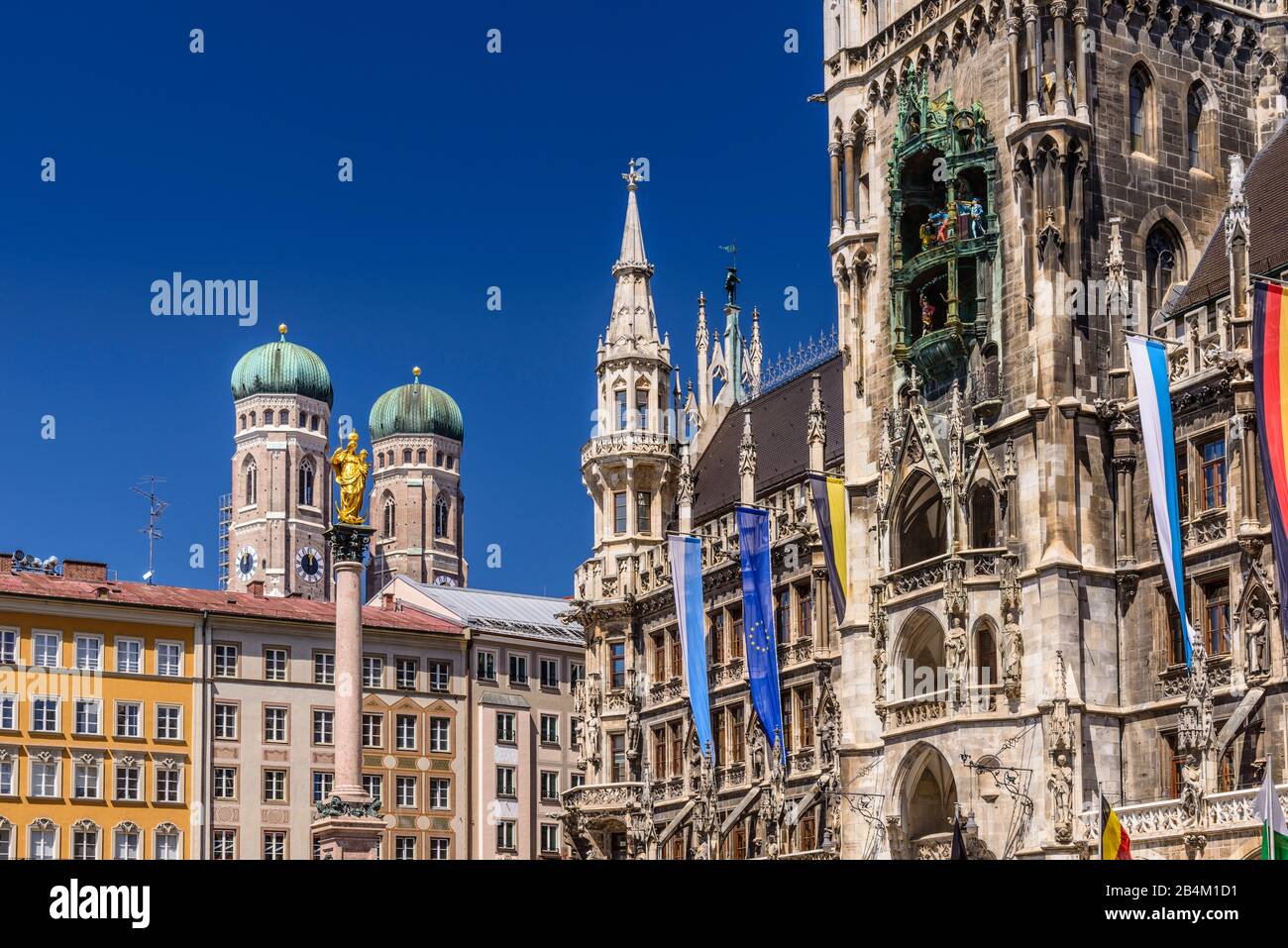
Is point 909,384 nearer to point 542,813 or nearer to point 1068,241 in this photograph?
point 1068,241

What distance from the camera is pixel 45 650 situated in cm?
8700

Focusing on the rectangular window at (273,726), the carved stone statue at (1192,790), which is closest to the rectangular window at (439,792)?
the rectangular window at (273,726)

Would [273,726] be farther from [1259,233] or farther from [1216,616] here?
[1259,233]

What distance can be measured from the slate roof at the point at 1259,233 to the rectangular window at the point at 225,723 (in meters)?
49.1

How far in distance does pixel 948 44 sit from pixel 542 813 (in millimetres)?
50867

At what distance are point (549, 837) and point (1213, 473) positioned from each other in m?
55.4

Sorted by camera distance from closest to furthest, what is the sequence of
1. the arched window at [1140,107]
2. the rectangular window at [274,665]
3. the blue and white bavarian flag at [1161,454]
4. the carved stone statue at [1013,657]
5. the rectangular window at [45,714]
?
the blue and white bavarian flag at [1161,454], the carved stone statue at [1013,657], the arched window at [1140,107], the rectangular window at [45,714], the rectangular window at [274,665]

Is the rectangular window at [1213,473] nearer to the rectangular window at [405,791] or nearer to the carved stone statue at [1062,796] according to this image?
the carved stone statue at [1062,796]

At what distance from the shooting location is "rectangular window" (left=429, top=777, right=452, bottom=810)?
9600 centimetres

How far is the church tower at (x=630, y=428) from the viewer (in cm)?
7788

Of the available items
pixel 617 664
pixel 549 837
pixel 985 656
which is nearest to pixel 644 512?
pixel 617 664
